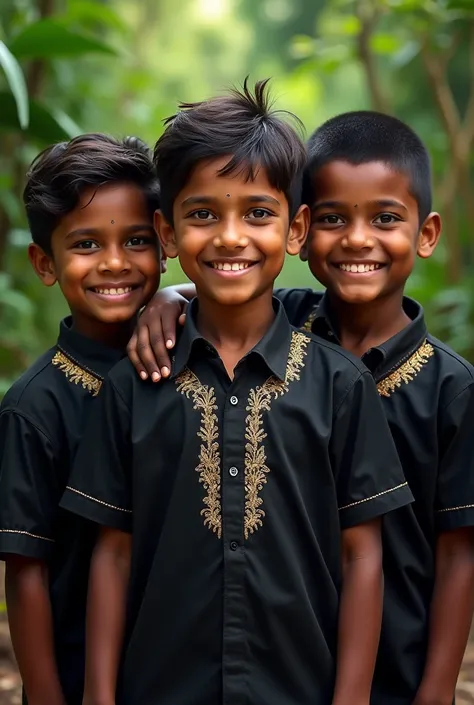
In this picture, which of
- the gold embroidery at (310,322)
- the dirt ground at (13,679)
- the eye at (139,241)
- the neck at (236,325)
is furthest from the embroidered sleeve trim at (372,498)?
the dirt ground at (13,679)

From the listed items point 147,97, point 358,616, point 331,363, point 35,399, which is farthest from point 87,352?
point 147,97

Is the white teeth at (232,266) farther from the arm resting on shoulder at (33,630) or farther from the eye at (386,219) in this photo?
the arm resting on shoulder at (33,630)

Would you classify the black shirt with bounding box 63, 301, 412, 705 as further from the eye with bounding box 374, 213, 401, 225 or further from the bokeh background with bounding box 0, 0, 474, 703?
the bokeh background with bounding box 0, 0, 474, 703

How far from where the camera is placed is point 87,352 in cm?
199

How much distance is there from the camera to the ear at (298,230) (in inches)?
73.8

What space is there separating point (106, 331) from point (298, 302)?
0.47 meters

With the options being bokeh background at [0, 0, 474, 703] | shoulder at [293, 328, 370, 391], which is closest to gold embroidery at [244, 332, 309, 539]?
shoulder at [293, 328, 370, 391]

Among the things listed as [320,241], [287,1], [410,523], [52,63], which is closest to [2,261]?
[52,63]

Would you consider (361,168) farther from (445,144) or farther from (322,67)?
(445,144)

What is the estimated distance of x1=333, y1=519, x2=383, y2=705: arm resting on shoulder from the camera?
1707 millimetres

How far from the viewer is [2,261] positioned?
3.74 metres

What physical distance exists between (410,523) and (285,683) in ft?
1.27

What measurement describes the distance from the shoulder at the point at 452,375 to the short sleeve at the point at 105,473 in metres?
0.61

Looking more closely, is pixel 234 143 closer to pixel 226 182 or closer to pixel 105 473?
pixel 226 182
